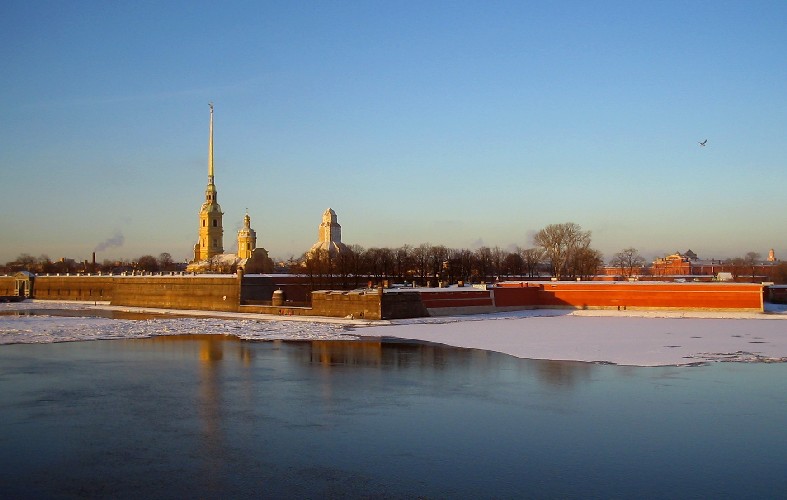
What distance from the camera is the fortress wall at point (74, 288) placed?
197 feet

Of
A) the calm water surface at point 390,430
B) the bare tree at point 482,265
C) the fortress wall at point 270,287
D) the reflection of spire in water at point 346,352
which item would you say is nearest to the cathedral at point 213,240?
the bare tree at point 482,265

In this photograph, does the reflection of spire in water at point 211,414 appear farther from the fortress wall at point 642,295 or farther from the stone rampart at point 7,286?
the stone rampart at point 7,286

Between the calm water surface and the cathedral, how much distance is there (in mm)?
61862

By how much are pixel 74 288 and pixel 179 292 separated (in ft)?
63.9

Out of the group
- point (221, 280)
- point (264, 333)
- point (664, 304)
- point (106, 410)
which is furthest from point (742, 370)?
point (221, 280)

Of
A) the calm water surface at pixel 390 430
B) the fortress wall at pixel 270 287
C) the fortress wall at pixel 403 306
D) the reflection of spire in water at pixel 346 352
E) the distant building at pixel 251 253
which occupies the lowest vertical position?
the calm water surface at pixel 390 430

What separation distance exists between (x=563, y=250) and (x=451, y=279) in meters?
13.5

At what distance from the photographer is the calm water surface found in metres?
8.82

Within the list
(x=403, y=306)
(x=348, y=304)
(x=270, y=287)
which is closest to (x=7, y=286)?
(x=270, y=287)

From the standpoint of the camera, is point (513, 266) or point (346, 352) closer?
point (346, 352)

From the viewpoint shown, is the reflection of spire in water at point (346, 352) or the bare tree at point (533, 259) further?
the bare tree at point (533, 259)

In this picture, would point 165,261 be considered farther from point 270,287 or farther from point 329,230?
point 270,287

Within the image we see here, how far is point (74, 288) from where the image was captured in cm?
6400

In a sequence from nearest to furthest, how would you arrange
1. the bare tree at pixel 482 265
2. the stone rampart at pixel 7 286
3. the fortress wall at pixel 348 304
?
the fortress wall at pixel 348 304 → the bare tree at pixel 482 265 → the stone rampart at pixel 7 286
